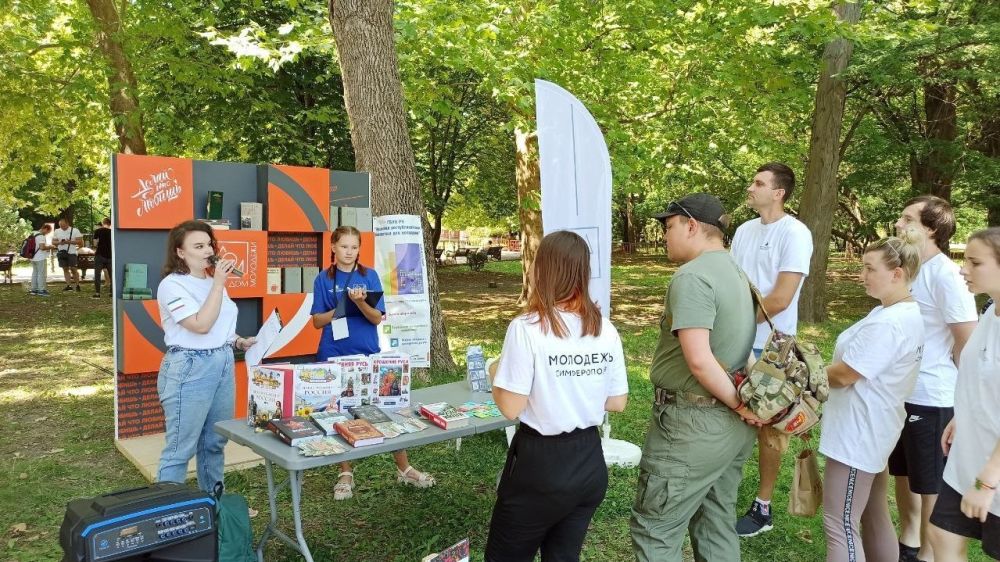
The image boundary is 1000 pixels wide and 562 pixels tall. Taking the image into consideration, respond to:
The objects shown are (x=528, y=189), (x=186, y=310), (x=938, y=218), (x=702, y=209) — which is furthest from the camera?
(x=528, y=189)

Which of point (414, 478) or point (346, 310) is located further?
point (414, 478)

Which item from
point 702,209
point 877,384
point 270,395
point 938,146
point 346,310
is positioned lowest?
point 270,395

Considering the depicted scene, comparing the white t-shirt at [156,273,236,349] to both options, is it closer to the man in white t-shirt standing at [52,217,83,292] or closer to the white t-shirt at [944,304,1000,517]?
the white t-shirt at [944,304,1000,517]

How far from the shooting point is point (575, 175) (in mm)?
3971

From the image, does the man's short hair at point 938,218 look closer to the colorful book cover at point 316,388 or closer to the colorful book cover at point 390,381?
the colorful book cover at point 390,381

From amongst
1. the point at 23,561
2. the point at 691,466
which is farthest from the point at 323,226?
the point at 691,466

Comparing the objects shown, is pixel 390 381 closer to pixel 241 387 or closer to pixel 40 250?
pixel 241 387

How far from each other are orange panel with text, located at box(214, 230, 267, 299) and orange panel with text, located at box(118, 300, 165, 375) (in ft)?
1.86

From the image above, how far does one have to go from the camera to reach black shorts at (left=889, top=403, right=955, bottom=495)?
2.91 m

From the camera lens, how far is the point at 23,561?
3.36 m

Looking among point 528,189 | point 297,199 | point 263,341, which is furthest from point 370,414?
point 528,189

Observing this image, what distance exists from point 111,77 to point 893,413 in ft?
33.7

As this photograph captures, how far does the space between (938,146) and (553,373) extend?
11921 millimetres

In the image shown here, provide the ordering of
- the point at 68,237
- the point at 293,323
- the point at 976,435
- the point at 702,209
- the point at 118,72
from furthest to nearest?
the point at 68,237 < the point at 118,72 < the point at 293,323 < the point at 702,209 < the point at 976,435
